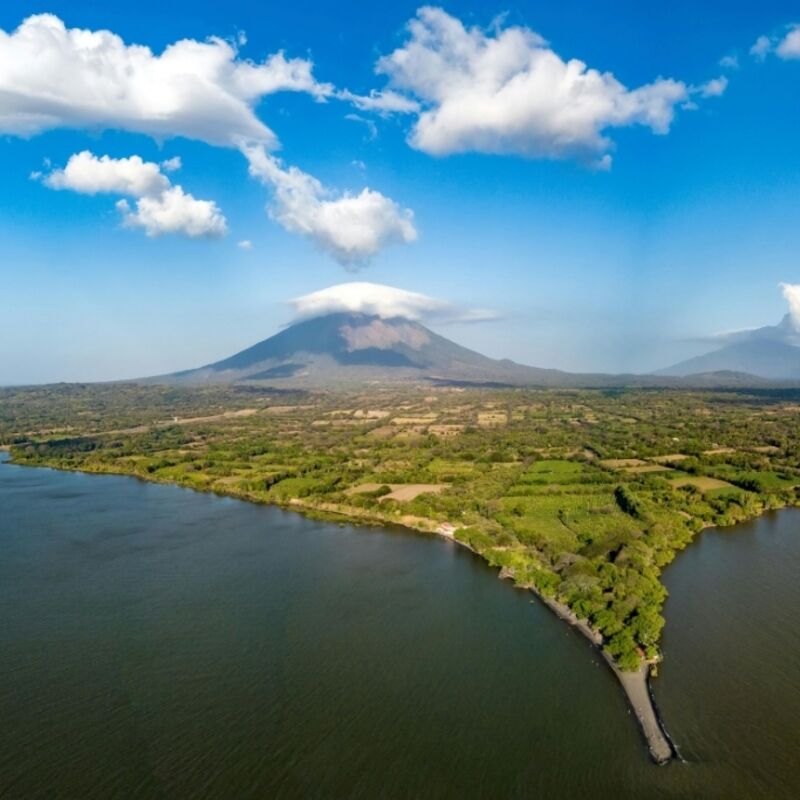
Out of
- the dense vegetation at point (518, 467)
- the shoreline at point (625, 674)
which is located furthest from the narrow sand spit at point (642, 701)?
the dense vegetation at point (518, 467)

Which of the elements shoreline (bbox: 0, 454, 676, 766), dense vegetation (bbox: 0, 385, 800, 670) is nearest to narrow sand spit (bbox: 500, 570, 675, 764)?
shoreline (bbox: 0, 454, 676, 766)

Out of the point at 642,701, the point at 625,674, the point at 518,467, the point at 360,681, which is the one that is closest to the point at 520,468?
the point at 518,467

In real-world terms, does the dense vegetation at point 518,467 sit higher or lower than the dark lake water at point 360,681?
higher

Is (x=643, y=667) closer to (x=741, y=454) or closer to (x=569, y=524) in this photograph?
(x=569, y=524)

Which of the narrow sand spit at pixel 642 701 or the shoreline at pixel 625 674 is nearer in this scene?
the narrow sand spit at pixel 642 701

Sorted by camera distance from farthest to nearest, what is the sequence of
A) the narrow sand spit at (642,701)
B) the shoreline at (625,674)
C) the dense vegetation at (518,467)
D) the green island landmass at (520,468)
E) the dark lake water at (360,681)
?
the dense vegetation at (518,467) < the green island landmass at (520,468) < the shoreline at (625,674) < the narrow sand spit at (642,701) < the dark lake water at (360,681)

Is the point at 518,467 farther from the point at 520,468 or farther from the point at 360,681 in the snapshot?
the point at 360,681

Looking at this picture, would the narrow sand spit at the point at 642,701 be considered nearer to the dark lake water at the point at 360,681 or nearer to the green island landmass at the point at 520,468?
the green island landmass at the point at 520,468
